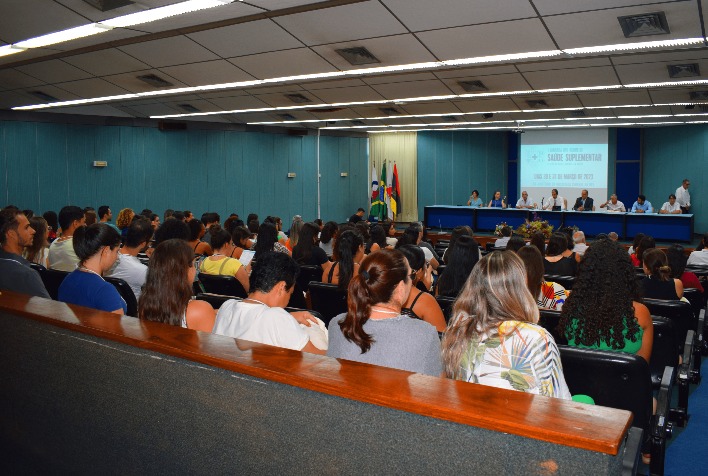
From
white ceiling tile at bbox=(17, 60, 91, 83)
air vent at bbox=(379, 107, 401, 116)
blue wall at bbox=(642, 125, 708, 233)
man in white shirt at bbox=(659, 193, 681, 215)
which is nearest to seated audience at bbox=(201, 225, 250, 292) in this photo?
white ceiling tile at bbox=(17, 60, 91, 83)

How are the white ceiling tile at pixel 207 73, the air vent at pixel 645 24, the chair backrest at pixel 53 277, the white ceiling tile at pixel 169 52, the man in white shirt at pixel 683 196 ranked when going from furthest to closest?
1. the man in white shirt at pixel 683 196
2. the white ceiling tile at pixel 207 73
3. the white ceiling tile at pixel 169 52
4. the air vent at pixel 645 24
5. the chair backrest at pixel 53 277

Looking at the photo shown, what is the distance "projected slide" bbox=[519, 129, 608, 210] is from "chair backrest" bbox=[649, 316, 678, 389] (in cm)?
1543

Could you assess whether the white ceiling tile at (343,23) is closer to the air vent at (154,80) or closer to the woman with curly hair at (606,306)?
the air vent at (154,80)

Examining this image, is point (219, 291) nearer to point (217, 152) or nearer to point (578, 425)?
point (578, 425)

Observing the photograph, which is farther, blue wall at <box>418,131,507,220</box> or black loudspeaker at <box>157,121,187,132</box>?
blue wall at <box>418,131,507,220</box>

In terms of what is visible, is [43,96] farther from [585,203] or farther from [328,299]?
[585,203]

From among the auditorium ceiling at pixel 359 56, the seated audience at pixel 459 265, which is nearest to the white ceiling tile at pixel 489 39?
the auditorium ceiling at pixel 359 56

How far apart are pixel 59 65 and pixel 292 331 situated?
302 inches

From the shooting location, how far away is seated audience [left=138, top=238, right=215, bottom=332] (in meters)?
2.97

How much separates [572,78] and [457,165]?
37.1 ft

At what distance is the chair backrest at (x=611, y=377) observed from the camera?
2.81m

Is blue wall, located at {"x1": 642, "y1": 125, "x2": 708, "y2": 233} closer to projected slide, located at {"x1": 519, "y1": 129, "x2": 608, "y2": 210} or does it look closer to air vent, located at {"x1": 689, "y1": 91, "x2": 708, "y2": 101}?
projected slide, located at {"x1": 519, "y1": 129, "x2": 608, "y2": 210}

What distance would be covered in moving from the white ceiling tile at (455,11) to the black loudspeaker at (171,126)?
985cm

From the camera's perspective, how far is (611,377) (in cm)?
288
